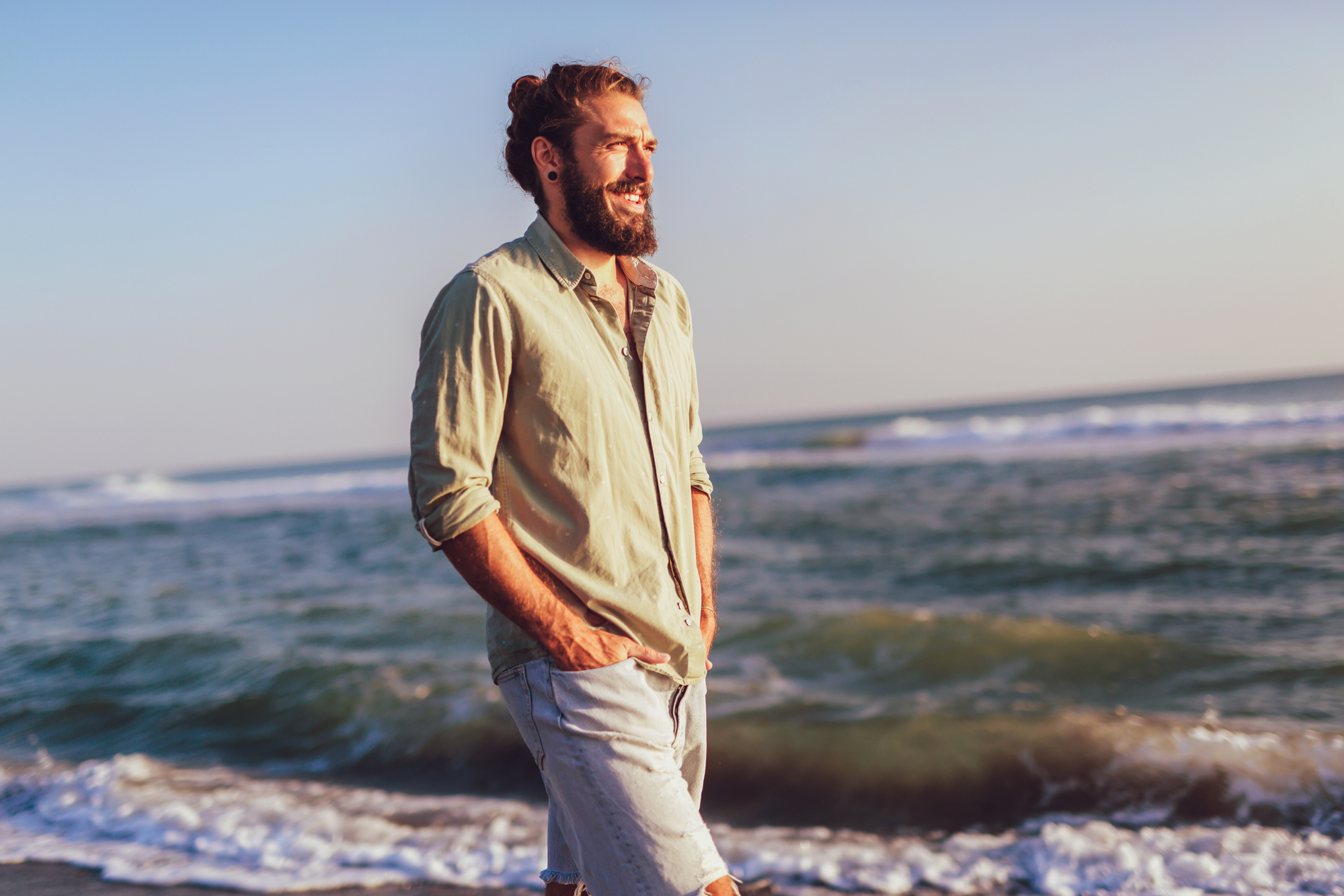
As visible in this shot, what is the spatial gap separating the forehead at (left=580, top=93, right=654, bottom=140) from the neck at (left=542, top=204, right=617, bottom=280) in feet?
0.56

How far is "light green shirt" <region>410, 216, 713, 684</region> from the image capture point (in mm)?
1549

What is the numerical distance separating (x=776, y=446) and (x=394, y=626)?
29.1 m

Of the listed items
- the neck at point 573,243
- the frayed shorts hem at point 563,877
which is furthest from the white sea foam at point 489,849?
the neck at point 573,243

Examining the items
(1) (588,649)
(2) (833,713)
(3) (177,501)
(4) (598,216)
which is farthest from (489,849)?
(3) (177,501)

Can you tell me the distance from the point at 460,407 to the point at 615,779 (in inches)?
28.3

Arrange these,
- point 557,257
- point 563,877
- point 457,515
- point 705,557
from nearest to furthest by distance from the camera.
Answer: point 457,515, point 557,257, point 563,877, point 705,557

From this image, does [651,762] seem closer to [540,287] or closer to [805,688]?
[540,287]

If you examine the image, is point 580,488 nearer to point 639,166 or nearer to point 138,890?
point 639,166

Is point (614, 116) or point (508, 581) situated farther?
point (614, 116)

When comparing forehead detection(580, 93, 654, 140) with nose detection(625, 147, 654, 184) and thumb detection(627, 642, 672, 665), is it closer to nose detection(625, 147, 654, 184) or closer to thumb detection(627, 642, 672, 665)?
nose detection(625, 147, 654, 184)

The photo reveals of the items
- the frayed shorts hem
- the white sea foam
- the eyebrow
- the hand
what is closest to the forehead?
the eyebrow

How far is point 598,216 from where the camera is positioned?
174 cm

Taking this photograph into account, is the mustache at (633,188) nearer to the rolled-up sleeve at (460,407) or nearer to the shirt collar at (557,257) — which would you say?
the shirt collar at (557,257)

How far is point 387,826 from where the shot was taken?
389 cm
